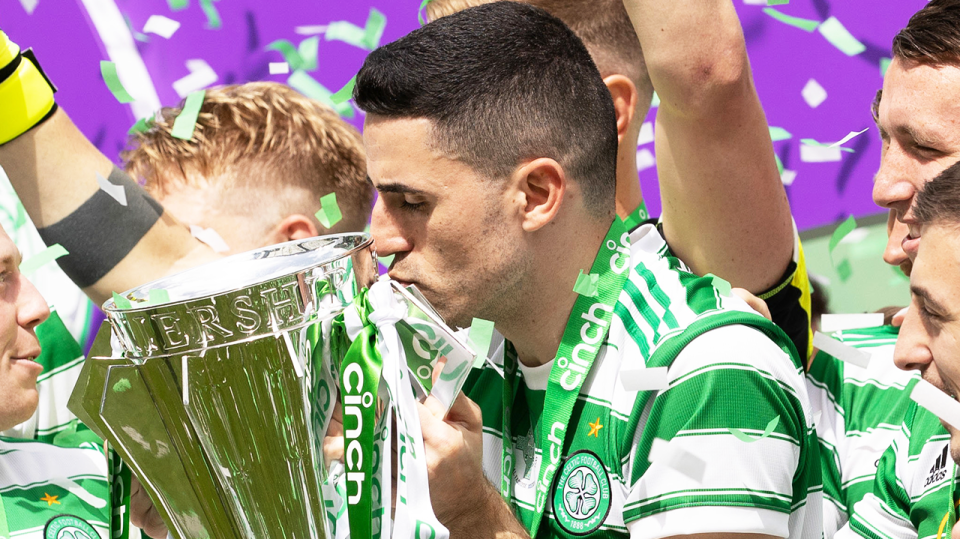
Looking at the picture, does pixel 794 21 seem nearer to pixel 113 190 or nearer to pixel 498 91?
pixel 498 91

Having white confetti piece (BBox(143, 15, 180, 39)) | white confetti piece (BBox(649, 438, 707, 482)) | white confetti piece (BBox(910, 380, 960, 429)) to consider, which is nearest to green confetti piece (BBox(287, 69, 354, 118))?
white confetti piece (BBox(143, 15, 180, 39))

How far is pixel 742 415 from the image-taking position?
161cm

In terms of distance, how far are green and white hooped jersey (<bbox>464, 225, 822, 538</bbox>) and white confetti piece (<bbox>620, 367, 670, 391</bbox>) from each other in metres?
0.01

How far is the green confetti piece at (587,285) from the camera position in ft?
5.99

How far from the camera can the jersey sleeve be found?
158 cm

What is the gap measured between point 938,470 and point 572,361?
67cm

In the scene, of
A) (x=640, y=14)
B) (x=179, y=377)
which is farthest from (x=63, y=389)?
(x=640, y=14)

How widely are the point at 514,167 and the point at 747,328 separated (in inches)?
20.3

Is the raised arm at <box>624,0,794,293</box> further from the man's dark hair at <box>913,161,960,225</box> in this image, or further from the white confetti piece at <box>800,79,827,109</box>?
the white confetti piece at <box>800,79,827,109</box>

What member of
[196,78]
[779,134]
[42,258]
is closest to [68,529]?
[42,258]

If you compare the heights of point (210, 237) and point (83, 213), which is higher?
point (83, 213)

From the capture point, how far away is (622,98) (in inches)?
91.0

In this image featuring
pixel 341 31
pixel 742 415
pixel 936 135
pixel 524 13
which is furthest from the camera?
pixel 341 31

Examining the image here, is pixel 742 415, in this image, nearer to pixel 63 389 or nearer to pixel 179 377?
pixel 179 377
